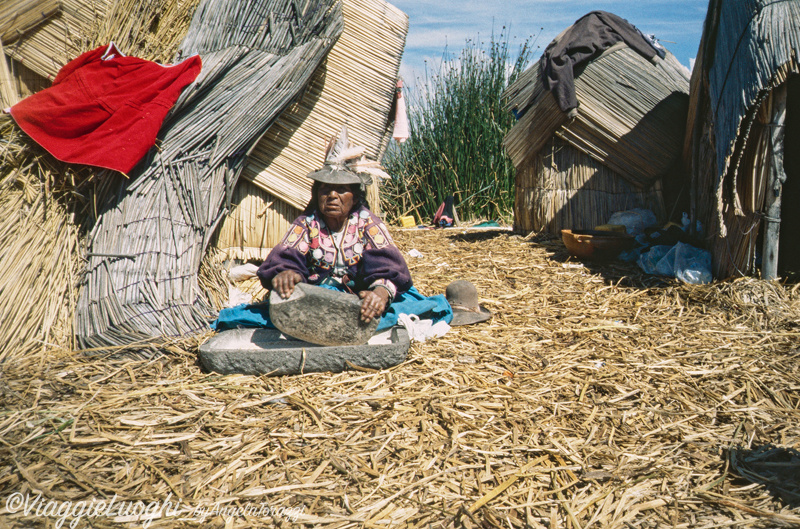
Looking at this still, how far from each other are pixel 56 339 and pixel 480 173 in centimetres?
669

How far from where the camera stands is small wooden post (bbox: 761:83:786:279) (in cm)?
386

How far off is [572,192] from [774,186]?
2417 millimetres

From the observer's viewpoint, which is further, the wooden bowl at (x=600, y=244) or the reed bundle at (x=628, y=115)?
the reed bundle at (x=628, y=115)

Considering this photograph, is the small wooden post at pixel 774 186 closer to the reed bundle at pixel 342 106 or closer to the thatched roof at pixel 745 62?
the thatched roof at pixel 745 62

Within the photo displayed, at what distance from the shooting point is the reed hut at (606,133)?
225 inches

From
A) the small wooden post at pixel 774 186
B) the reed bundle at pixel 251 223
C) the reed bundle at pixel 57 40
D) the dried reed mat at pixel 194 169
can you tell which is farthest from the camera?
the reed bundle at pixel 251 223

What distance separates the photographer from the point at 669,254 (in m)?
4.83

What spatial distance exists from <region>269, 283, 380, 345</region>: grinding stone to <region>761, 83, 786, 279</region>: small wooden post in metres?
2.81

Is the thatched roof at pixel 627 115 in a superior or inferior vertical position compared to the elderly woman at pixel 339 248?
superior

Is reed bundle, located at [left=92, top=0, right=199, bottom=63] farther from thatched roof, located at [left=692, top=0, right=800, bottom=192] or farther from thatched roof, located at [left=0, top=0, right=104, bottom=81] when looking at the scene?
thatched roof, located at [left=692, top=0, right=800, bottom=192]

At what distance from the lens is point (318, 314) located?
10.1 feet

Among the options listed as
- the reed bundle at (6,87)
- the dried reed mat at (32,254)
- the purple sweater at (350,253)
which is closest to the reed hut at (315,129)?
the purple sweater at (350,253)

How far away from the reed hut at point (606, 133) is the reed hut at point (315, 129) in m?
1.82

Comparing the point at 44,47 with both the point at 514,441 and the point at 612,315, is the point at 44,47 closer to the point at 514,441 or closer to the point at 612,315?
A: the point at 514,441
